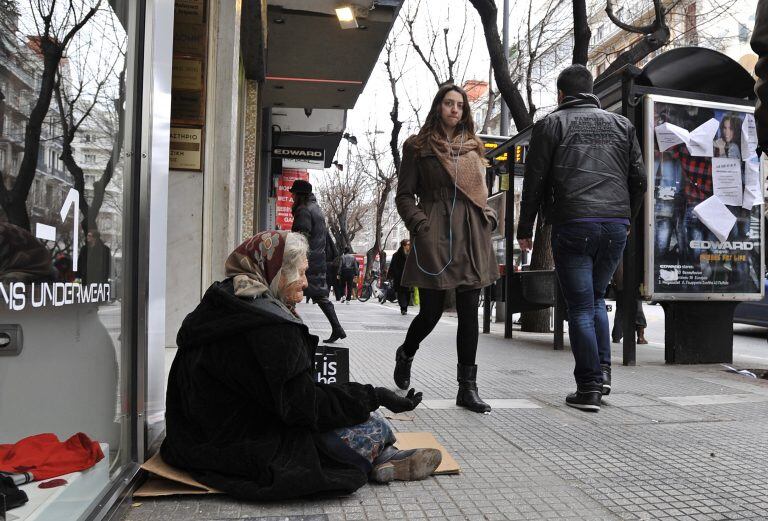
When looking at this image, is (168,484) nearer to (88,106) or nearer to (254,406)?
(254,406)

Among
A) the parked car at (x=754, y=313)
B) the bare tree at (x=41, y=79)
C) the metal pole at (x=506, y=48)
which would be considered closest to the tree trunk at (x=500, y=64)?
the metal pole at (x=506, y=48)

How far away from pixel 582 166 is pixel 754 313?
8.54 meters

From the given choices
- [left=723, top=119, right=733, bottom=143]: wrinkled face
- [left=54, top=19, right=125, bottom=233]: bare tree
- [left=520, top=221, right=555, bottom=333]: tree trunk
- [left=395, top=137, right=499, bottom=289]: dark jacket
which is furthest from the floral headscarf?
[left=520, top=221, right=555, bottom=333]: tree trunk

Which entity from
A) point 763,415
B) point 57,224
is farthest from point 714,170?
point 57,224

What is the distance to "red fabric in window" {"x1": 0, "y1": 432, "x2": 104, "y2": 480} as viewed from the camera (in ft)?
6.23

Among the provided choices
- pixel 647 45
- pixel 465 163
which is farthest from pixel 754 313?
pixel 465 163

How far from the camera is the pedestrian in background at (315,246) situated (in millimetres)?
7820

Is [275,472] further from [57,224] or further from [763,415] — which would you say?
[763,415]

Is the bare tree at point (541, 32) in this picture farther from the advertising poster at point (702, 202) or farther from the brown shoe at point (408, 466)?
the brown shoe at point (408, 466)

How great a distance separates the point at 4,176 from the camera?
1.57m

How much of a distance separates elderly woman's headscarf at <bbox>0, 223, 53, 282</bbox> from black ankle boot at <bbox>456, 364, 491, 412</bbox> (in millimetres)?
2758

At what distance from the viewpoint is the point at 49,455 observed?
2.03m

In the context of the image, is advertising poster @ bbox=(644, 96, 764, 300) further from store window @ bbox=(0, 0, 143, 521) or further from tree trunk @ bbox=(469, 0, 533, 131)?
store window @ bbox=(0, 0, 143, 521)

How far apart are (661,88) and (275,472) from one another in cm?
574
